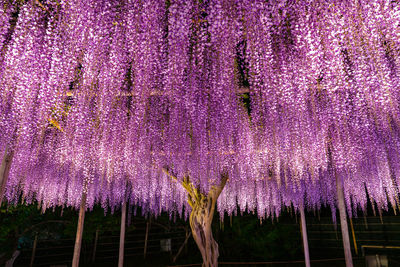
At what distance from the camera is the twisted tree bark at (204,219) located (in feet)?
19.7

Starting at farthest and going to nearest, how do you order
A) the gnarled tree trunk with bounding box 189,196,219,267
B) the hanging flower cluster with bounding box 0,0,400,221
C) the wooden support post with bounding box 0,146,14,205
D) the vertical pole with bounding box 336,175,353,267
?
the gnarled tree trunk with bounding box 189,196,219,267 → the vertical pole with bounding box 336,175,353,267 → the wooden support post with bounding box 0,146,14,205 → the hanging flower cluster with bounding box 0,0,400,221

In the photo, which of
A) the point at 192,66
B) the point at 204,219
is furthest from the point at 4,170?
the point at 204,219

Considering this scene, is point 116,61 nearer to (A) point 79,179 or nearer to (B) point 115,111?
(B) point 115,111

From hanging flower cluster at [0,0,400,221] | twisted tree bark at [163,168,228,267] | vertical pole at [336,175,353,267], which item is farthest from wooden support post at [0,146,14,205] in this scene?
vertical pole at [336,175,353,267]

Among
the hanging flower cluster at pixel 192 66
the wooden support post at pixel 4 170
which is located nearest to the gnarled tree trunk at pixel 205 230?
the hanging flower cluster at pixel 192 66

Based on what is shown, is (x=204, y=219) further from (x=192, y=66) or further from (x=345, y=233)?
(x=192, y=66)

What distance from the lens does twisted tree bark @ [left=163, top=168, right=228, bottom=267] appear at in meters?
6.01

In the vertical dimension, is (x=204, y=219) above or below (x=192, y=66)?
below

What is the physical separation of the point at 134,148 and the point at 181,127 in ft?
3.32

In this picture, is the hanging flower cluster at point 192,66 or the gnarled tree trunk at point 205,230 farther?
the gnarled tree trunk at point 205,230

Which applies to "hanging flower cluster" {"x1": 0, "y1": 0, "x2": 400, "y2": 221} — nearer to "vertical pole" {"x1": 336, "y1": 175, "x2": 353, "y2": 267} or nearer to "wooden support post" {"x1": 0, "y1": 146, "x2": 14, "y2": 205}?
"wooden support post" {"x1": 0, "y1": 146, "x2": 14, "y2": 205}

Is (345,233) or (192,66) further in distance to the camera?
(345,233)

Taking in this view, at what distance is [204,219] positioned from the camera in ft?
20.3

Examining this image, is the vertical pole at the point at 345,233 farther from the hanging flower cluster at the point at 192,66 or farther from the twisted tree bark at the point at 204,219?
the twisted tree bark at the point at 204,219
